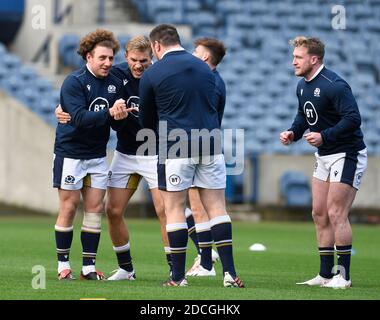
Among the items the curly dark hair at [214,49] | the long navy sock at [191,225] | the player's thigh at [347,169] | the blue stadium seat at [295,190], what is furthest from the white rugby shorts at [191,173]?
the blue stadium seat at [295,190]

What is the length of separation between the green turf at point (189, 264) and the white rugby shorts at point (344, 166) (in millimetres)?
971

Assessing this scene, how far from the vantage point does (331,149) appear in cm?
1029

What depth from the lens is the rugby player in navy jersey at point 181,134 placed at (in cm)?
931

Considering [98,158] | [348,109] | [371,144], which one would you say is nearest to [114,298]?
[98,158]

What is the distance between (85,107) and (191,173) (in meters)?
1.25

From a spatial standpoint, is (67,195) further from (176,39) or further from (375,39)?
(375,39)

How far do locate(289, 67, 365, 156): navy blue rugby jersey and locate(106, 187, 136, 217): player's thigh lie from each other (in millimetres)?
1822

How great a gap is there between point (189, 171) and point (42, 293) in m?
1.63

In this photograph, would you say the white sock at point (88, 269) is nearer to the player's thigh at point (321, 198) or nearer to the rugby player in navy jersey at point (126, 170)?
the rugby player in navy jersey at point (126, 170)

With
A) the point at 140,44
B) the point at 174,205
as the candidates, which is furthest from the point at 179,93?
the point at 140,44

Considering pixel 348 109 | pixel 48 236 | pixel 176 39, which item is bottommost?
pixel 48 236

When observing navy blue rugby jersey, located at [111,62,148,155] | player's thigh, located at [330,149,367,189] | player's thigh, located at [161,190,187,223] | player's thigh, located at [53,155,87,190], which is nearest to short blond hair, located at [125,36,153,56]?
navy blue rugby jersey, located at [111,62,148,155]

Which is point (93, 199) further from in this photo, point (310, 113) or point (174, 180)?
point (310, 113)

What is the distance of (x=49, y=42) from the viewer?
89.2 ft
